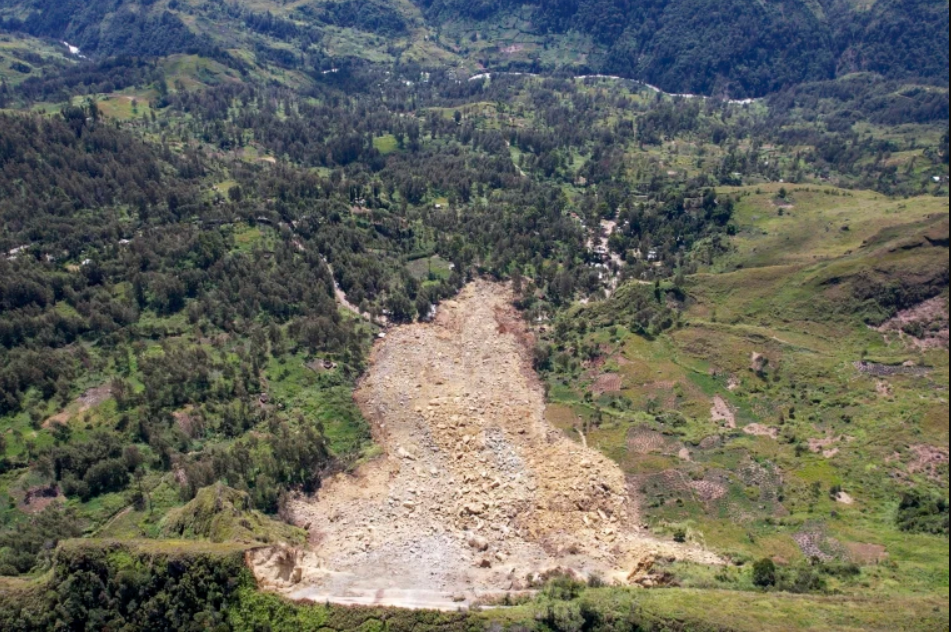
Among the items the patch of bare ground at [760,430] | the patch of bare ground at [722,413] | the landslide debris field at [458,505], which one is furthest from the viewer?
the patch of bare ground at [722,413]

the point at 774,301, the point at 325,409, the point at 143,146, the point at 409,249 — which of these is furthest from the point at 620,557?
the point at 143,146

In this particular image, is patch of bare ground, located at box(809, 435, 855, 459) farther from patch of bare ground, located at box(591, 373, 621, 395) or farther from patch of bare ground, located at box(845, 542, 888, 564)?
patch of bare ground, located at box(591, 373, 621, 395)

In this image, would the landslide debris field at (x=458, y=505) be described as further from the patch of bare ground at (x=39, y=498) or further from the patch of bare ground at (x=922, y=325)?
the patch of bare ground at (x=922, y=325)

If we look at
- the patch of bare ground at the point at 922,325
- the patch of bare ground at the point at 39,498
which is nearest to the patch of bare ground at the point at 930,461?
the patch of bare ground at the point at 922,325

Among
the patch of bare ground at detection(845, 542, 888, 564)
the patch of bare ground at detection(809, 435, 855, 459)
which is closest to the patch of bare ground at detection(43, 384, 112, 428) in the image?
the patch of bare ground at detection(845, 542, 888, 564)

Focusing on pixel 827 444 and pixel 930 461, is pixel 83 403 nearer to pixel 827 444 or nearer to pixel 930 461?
pixel 827 444

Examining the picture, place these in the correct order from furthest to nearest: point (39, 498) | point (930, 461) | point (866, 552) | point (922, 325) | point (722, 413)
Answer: point (922, 325) → point (722, 413) → point (39, 498) → point (930, 461) → point (866, 552)

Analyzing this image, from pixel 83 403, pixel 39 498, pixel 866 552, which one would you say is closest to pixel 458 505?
pixel 866 552

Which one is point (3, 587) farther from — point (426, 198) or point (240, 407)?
point (426, 198)
